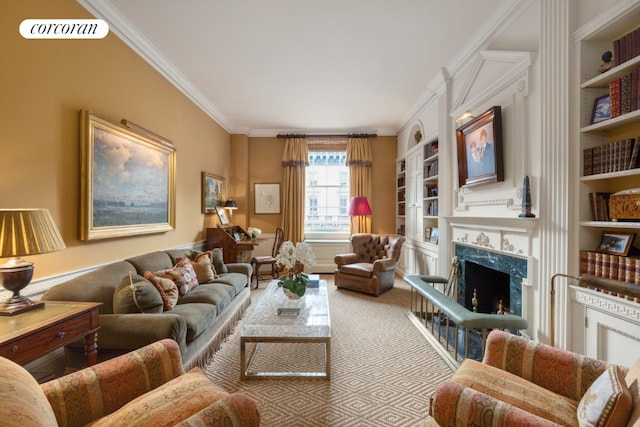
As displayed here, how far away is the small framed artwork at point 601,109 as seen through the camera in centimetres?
180

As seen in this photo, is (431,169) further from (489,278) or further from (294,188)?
(294,188)

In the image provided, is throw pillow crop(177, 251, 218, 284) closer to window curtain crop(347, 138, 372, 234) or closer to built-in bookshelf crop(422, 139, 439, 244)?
built-in bookshelf crop(422, 139, 439, 244)

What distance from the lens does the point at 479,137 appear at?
116 inches

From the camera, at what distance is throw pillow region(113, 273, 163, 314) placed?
6.77ft

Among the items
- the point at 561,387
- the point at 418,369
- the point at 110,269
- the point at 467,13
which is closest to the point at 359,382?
the point at 418,369

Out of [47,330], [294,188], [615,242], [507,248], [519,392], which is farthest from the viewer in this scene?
[294,188]

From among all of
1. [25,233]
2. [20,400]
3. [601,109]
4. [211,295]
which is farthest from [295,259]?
[601,109]

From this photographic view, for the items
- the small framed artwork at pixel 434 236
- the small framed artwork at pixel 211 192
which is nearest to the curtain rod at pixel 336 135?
the small framed artwork at pixel 211 192

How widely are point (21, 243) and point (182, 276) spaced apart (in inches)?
60.3

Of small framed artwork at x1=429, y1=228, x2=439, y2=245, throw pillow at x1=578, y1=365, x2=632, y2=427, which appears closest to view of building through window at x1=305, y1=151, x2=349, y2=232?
small framed artwork at x1=429, y1=228, x2=439, y2=245

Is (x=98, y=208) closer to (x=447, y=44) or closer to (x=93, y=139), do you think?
(x=93, y=139)

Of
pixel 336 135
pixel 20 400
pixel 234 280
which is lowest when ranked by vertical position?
pixel 234 280

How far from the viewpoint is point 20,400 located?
789 mm

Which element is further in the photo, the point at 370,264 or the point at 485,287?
the point at 370,264
